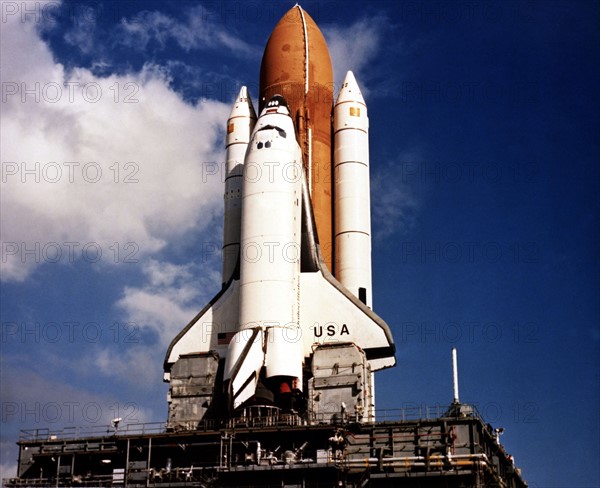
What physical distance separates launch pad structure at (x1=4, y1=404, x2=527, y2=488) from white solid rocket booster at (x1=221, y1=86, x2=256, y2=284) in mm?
9949

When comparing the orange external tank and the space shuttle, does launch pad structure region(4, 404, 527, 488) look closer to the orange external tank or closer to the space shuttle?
the space shuttle

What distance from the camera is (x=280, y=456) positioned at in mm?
36812

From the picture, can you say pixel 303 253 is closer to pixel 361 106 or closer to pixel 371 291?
pixel 371 291

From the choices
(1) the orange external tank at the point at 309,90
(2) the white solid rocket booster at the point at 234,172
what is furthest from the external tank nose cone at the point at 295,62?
(2) the white solid rocket booster at the point at 234,172

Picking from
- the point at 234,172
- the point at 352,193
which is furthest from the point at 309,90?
the point at 352,193

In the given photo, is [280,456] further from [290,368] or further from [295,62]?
[295,62]

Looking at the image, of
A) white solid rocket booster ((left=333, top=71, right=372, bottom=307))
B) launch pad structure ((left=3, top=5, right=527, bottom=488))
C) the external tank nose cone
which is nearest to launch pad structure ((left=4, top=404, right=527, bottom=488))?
launch pad structure ((left=3, top=5, right=527, bottom=488))

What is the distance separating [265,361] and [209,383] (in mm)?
4138

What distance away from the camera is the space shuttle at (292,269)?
3853 centimetres

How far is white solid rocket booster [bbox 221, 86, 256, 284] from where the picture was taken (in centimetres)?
4619

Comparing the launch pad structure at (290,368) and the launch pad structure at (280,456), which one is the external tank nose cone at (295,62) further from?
the launch pad structure at (280,456)

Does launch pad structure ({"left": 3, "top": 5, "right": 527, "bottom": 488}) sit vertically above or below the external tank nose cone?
below

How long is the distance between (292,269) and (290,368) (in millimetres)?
4411

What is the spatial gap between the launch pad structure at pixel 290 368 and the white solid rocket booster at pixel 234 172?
8cm
